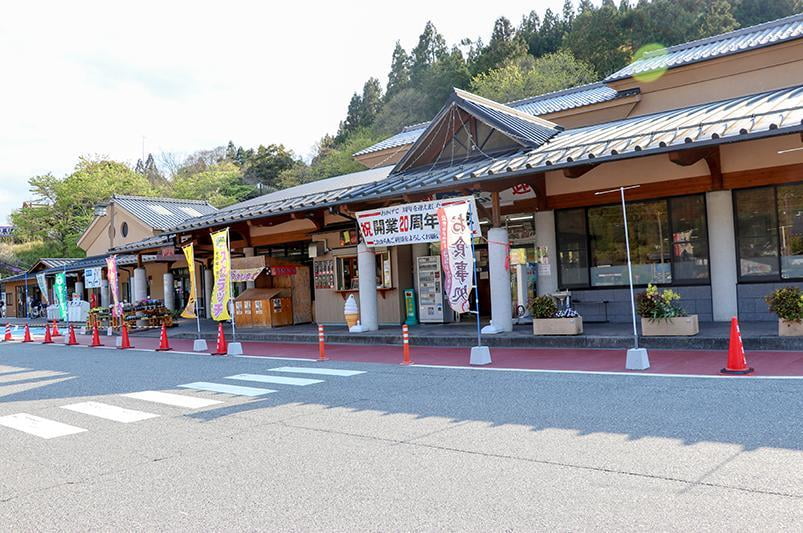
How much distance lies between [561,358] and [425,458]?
6.37 metres

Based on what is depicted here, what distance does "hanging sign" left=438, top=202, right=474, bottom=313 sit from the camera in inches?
508

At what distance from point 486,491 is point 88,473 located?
3830mm

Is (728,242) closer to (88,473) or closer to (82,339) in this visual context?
(88,473)

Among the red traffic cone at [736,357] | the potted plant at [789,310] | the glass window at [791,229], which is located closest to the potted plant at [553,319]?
the potted plant at [789,310]

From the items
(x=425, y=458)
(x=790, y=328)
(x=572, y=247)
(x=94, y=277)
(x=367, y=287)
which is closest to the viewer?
(x=425, y=458)

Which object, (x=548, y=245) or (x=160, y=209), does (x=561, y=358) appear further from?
(x=160, y=209)

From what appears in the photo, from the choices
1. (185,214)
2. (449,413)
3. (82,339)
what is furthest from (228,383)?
(185,214)

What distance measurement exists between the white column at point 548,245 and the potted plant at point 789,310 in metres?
5.95

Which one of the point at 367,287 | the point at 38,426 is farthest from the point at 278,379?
the point at 367,287

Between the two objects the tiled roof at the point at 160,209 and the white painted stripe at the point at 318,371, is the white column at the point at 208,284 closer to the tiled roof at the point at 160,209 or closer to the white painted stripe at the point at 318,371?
the tiled roof at the point at 160,209

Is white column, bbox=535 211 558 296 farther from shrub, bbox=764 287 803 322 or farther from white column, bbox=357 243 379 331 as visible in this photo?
shrub, bbox=764 287 803 322

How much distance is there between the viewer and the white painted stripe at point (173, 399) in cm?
939

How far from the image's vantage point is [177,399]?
9914 mm

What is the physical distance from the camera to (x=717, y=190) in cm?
1356
